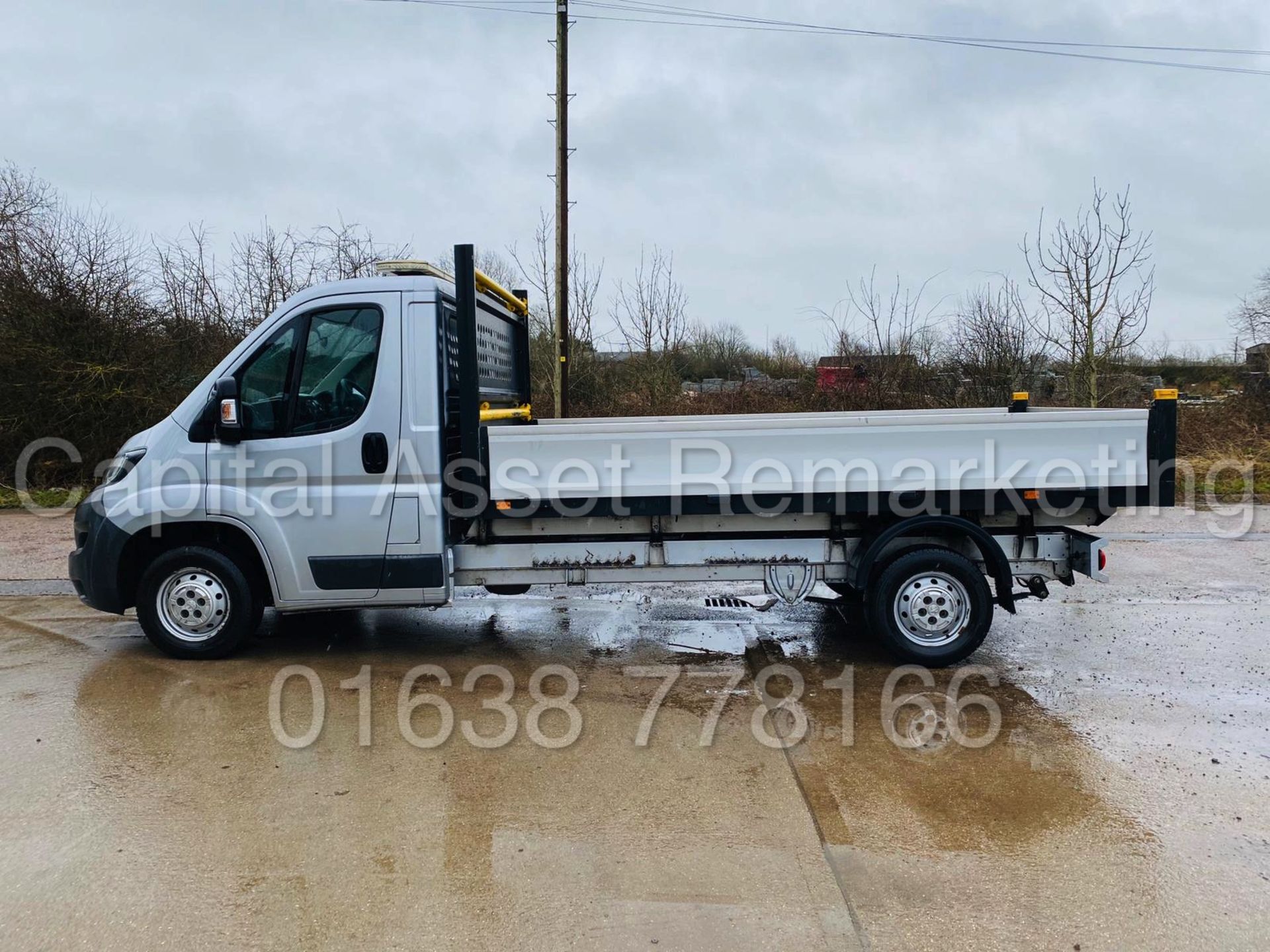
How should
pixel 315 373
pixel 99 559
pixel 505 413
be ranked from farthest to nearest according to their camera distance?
pixel 505 413
pixel 99 559
pixel 315 373

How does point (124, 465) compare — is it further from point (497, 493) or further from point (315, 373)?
point (497, 493)

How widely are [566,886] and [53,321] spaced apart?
14.3 metres

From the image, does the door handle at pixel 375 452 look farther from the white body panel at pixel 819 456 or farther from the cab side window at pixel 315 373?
the white body panel at pixel 819 456

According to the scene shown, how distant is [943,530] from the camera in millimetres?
5668

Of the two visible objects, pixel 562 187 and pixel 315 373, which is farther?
pixel 562 187

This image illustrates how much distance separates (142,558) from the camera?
5875mm

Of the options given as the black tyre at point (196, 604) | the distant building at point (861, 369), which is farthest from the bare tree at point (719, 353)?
the black tyre at point (196, 604)

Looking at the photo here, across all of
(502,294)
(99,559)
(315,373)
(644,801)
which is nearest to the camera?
(644,801)

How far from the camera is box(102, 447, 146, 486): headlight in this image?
5676 millimetres

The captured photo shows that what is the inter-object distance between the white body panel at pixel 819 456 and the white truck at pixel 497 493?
13 mm

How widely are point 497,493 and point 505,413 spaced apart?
1.05 meters

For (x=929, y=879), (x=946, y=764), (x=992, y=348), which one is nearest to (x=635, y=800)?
(x=929, y=879)

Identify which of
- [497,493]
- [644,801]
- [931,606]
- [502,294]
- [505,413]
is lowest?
[644,801]

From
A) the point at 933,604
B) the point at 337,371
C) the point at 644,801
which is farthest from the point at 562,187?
the point at 644,801
